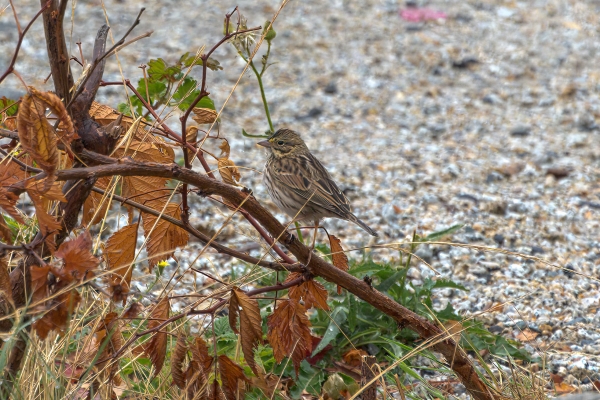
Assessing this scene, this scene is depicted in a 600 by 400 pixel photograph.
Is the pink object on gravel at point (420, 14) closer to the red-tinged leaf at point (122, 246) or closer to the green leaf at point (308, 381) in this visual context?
the green leaf at point (308, 381)

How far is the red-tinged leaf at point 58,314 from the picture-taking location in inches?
93.9

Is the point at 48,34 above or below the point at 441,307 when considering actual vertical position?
above

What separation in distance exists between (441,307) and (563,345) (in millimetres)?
744

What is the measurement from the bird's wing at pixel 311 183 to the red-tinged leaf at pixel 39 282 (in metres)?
2.57

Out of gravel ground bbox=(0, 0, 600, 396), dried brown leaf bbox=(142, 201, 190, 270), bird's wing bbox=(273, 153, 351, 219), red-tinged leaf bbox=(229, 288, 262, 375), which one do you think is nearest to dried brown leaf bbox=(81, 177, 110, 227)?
dried brown leaf bbox=(142, 201, 190, 270)

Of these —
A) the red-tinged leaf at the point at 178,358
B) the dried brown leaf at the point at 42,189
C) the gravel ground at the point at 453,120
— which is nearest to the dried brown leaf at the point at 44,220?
the dried brown leaf at the point at 42,189

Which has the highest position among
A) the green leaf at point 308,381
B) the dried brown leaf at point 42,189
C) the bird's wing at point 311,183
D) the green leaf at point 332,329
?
the dried brown leaf at point 42,189

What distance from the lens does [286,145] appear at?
540cm

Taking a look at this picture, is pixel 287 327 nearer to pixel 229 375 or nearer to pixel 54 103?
pixel 229 375

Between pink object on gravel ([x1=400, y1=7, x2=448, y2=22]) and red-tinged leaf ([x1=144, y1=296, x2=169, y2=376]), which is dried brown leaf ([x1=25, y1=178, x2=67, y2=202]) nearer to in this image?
red-tinged leaf ([x1=144, y1=296, x2=169, y2=376])

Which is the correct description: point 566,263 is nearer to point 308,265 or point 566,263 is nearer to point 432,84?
point 308,265

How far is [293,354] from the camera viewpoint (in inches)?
127

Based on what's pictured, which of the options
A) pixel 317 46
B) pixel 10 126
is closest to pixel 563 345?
pixel 10 126

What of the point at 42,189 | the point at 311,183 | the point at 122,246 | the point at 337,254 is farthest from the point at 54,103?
the point at 311,183
